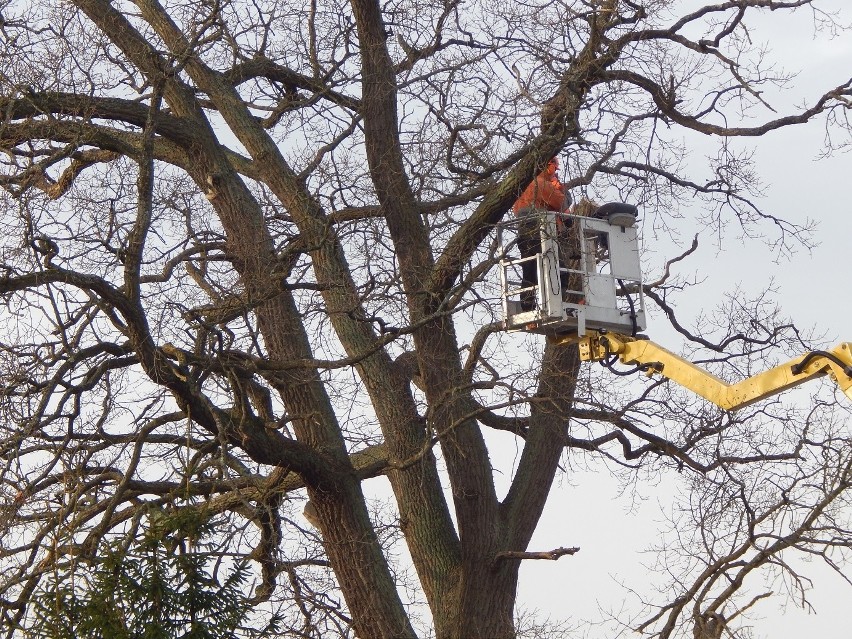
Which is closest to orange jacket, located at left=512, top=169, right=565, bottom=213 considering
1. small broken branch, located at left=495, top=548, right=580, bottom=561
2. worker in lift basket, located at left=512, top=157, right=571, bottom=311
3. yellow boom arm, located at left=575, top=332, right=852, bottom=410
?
worker in lift basket, located at left=512, top=157, right=571, bottom=311

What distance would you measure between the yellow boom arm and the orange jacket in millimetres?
1092

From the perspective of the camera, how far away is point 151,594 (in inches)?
328

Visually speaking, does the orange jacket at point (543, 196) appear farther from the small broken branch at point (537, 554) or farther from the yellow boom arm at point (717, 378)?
the small broken branch at point (537, 554)

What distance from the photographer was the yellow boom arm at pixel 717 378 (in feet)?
25.3

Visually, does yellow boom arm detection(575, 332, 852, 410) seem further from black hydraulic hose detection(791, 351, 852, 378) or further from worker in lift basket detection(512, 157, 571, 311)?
worker in lift basket detection(512, 157, 571, 311)

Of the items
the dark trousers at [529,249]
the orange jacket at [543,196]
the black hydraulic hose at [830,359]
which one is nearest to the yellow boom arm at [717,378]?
the black hydraulic hose at [830,359]

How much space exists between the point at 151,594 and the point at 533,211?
12.6 feet

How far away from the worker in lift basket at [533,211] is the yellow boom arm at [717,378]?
0.59 m

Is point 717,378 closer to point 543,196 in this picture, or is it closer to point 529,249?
point 529,249

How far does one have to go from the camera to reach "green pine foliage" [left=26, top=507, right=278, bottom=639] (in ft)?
27.1

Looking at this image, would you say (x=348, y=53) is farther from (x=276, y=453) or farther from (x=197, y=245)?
(x=276, y=453)

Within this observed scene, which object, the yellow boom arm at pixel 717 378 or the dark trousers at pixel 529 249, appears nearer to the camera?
the yellow boom arm at pixel 717 378

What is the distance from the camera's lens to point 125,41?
11.5 metres

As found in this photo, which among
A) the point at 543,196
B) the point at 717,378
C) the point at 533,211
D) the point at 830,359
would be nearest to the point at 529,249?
the point at 533,211
